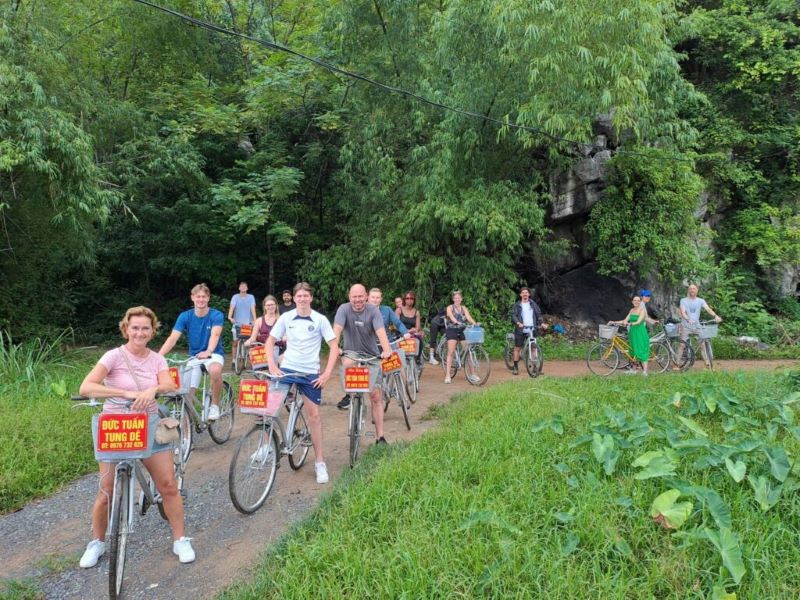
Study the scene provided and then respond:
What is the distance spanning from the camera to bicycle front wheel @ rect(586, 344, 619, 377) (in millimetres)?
10250

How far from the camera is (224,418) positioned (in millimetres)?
6238

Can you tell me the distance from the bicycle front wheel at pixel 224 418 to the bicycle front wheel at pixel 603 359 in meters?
6.80

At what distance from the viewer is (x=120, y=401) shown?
10.9 ft

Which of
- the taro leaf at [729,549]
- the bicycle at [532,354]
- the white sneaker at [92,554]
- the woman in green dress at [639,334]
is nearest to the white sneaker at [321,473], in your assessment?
the white sneaker at [92,554]

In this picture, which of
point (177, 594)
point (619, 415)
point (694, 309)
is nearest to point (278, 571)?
point (177, 594)

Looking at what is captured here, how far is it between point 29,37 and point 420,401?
9342 mm

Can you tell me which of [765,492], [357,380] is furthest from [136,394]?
[765,492]

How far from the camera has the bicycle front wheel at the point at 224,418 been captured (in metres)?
6.02

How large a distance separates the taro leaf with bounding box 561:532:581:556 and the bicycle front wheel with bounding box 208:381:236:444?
13.9ft

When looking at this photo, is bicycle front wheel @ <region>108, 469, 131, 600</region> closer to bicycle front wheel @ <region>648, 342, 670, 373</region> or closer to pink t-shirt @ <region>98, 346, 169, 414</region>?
pink t-shirt @ <region>98, 346, 169, 414</region>

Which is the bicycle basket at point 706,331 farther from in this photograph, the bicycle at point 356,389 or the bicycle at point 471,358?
the bicycle at point 356,389

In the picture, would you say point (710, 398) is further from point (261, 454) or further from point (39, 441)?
point (39, 441)

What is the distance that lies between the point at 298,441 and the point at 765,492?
11.7 ft

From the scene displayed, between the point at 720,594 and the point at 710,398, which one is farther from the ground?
the point at 710,398
